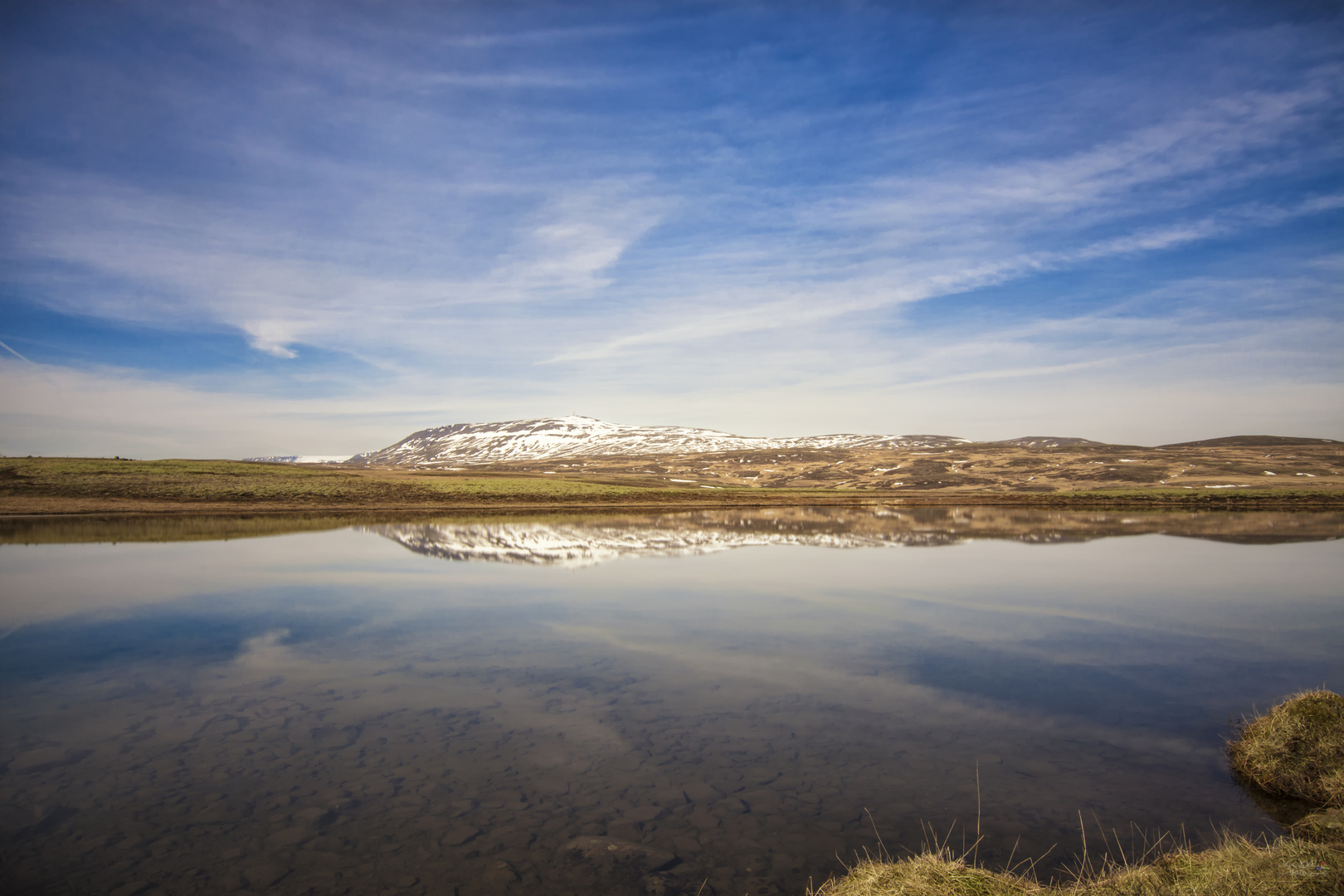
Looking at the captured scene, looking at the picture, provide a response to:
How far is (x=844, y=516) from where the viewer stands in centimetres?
5625

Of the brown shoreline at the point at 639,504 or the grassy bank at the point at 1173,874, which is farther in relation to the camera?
the brown shoreline at the point at 639,504

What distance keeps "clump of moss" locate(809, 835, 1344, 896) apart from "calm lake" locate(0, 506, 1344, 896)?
0.65 m

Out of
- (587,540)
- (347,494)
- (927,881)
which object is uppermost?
(347,494)

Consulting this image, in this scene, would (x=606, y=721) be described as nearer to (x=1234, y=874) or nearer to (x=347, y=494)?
(x=1234, y=874)

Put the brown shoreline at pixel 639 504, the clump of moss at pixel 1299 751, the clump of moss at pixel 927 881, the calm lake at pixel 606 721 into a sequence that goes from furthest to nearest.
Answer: the brown shoreline at pixel 639 504, the clump of moss at pixel 1299 751, the calm lake at pixel 606 721, the clump of moss at pixel 927 881

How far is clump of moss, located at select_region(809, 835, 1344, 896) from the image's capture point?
5348 millimetres

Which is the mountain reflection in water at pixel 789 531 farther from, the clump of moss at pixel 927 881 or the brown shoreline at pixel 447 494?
the clump of moss at pixel 927 881

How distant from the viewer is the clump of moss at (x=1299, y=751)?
7.84 m

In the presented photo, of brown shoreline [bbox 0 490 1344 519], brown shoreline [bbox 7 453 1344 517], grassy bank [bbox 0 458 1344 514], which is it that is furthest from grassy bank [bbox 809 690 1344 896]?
grassy bank [bbox 0 458 1344 514]

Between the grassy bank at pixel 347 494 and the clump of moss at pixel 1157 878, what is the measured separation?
2183 inches

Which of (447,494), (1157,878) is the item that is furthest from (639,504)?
(1157,878)

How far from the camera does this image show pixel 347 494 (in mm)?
61281

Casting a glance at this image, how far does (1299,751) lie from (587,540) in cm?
2963

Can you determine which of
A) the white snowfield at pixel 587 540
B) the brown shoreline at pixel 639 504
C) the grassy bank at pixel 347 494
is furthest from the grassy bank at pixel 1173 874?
the grassy bank at pixel 347 494
